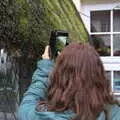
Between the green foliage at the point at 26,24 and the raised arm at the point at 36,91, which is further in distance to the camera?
the green foliage at the point at 26,24

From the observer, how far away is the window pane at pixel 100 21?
6.91 metres

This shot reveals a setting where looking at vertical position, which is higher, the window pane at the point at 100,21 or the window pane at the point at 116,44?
the window pane at the point at 100,21

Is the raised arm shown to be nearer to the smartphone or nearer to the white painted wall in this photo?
the smartphone

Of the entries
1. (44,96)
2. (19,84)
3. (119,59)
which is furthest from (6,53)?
(119,59)

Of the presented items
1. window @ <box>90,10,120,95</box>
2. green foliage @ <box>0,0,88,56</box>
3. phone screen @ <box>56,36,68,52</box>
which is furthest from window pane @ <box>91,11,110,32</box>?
phone screen @ <box>56,36,68,52</box>

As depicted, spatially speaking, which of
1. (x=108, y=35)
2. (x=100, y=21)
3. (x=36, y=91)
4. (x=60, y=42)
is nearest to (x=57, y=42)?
(x=60, y=42)

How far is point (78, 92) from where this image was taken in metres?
1.53

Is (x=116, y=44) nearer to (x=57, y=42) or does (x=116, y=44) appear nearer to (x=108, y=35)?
(x=108, y=35)

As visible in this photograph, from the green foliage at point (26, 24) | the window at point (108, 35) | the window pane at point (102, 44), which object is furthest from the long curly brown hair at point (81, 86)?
the window pane at point (102, 44)

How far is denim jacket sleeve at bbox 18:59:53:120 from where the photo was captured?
5.17 feet

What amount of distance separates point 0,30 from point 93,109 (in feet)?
3.29

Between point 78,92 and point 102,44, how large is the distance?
541cm

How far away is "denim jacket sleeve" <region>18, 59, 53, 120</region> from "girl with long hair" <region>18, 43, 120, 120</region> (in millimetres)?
13

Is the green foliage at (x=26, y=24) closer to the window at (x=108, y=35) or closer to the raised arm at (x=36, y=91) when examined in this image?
the raised arm at (x=36, y=91)
